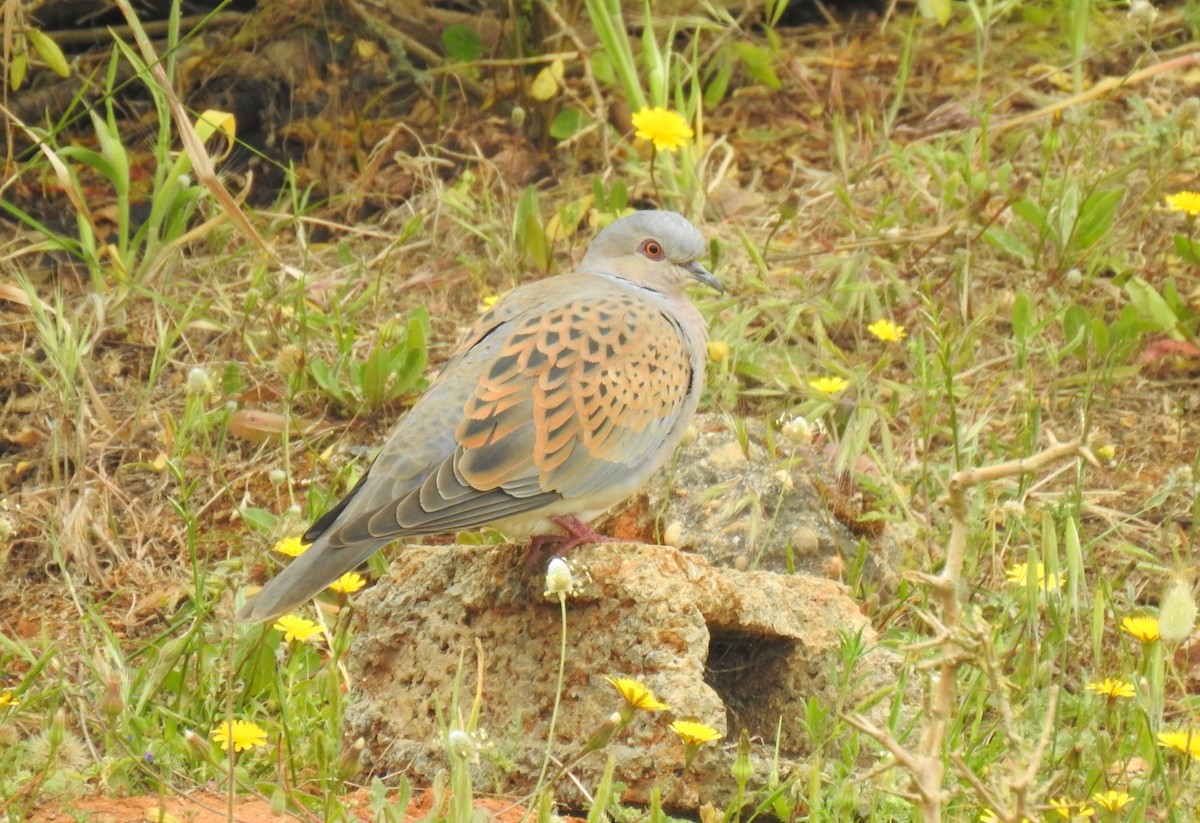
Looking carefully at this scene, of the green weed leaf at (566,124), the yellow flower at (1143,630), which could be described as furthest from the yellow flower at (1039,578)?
Answer: the green weed leaf at (566,124)

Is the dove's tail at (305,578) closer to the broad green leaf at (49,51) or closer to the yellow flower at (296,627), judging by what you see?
the yellow flower at (296,627)

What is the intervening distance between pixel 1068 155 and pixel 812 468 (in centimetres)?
181

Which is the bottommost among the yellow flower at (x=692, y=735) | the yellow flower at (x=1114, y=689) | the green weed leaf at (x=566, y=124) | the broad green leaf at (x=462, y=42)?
the green weed leaf at (x=566, y=124)

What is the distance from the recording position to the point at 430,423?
3727 mm

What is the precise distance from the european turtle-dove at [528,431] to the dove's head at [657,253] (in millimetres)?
366

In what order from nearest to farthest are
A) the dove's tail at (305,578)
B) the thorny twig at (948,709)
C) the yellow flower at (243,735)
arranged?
the thorny twig at (948,709) → the yellow flower at (243,735) → the dove's tail at (305,578)

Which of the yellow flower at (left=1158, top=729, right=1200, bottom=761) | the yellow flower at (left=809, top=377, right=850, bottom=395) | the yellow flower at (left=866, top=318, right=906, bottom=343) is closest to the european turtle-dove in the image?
the yellow flower at (left=809, top=377, right=850, bottom=395)

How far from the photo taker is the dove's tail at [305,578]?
3324mm

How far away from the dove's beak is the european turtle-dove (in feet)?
1.25

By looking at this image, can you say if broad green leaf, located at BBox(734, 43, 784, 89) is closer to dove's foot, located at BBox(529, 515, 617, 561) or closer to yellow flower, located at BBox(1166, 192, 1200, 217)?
yellow flower, located at BBox(1166, 192, 1200, 217)

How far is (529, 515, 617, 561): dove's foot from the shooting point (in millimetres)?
3611

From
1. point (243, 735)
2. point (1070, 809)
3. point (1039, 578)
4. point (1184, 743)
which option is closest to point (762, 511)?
point (1039, 578)

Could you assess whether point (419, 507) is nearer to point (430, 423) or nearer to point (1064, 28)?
point (430, 423)

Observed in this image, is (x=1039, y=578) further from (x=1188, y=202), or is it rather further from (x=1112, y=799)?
(x=1188, y=202)
